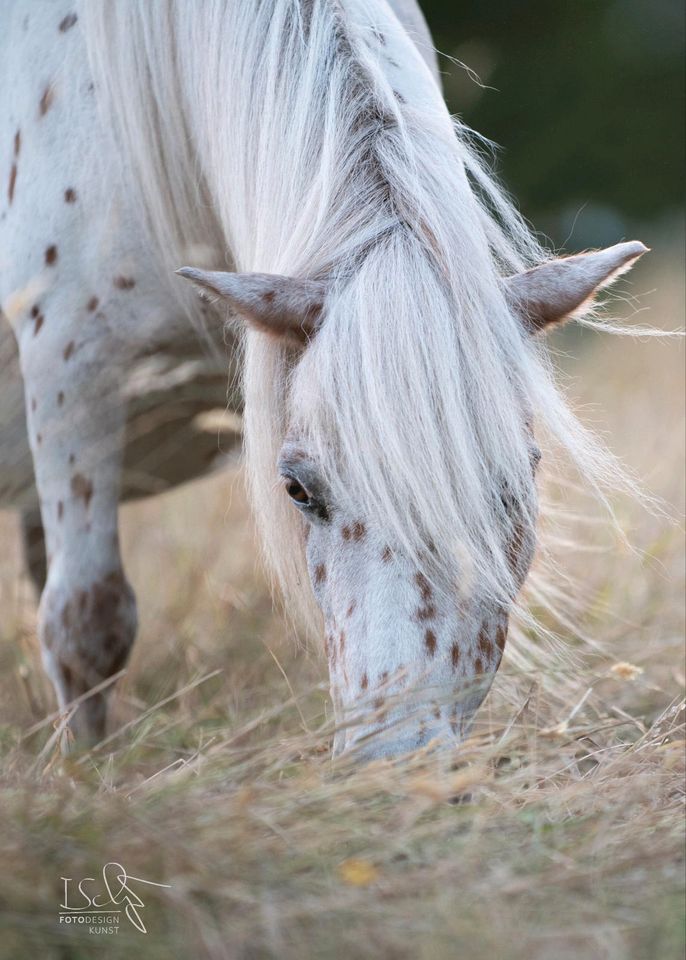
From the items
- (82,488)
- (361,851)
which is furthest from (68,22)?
(361,851)

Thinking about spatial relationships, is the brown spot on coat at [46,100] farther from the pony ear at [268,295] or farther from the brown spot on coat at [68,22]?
the pony ear at [268,295]

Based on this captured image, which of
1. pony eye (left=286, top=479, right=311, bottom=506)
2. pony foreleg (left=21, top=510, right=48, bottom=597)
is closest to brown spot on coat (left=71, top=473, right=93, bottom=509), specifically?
pony eye (left=286, top=479, right=311, bottom=506)

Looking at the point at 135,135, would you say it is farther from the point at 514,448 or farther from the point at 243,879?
the point at 243,879

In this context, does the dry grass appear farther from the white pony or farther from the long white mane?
the long white mane

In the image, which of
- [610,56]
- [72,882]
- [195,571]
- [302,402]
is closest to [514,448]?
[302,402]

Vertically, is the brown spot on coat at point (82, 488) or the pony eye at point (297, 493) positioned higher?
the brown spot on coat at point (82, 488)

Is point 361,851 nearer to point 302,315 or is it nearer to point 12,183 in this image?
point 302,315

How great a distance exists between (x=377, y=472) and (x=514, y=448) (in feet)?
0.57

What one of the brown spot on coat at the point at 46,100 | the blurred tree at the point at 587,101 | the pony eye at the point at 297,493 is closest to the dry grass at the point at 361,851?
the pony eye at the point at 297,493

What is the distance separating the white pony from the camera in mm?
1343

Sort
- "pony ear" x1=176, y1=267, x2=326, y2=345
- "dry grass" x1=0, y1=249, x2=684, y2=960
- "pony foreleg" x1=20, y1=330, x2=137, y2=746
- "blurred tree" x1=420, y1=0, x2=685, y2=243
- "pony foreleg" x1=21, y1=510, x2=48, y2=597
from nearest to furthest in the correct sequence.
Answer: "dry grass" x1=0, y1=249, x2=684, y2=960 → "pony ear" x1=176, y1=267, x2=326, y2=345 → "pony foreleg" x1=20, y1=330, x2=137, y2=746 → "pony foreleg" x1=21, y1=510, x2=48, y2=597 → "blurred tree" x1=420, y1=0, x2=685, y2=243

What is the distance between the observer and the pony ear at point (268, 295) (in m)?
1.45

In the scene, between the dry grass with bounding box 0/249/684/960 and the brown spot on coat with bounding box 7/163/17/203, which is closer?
the dry grass with bounding box 0/249/684/960

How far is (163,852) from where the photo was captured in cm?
117
